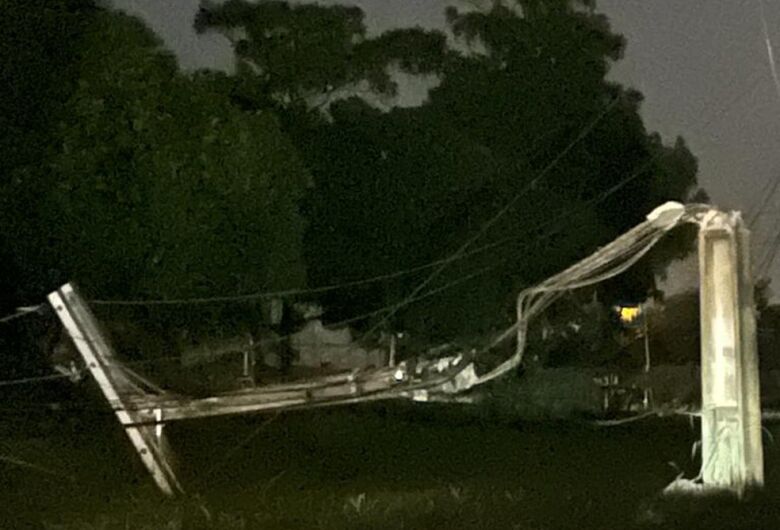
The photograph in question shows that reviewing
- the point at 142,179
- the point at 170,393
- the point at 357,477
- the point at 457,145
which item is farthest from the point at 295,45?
the point at 170,393

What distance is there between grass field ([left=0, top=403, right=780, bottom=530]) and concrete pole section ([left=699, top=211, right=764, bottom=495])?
0.44 m

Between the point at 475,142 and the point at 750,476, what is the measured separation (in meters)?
12.4

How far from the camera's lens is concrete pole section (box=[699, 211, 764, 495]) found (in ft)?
43.8

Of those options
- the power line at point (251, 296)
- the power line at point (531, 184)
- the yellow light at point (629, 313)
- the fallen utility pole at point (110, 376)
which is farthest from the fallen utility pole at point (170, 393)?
the yellow light at point (629, 313)

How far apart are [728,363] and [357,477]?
17.4 feet

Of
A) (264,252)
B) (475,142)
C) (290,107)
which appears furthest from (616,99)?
(264,252)

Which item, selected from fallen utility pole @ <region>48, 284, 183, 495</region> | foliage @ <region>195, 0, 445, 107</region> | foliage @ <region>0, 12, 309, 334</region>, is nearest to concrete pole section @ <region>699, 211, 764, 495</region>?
fallen utility pole @ <region>48, 284, 183, 495</region>

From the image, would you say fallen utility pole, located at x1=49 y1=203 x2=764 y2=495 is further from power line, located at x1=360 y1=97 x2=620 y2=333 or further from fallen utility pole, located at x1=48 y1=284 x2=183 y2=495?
power line, located at x1=360 y1=97 x2=620 y2=333

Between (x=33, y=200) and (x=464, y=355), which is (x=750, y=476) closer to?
(x=464, y=355)

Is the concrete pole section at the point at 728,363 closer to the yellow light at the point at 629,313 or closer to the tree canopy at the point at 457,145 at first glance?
the tree canopy at the point at 457,145

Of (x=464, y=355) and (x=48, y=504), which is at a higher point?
(x=464, y=355)

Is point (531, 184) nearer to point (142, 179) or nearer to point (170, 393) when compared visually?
point (142, 179)

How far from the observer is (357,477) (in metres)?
16.9

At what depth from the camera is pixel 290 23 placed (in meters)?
24.9
